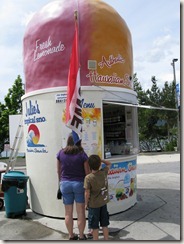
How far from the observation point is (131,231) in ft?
17.8

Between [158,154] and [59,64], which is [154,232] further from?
[158,154]

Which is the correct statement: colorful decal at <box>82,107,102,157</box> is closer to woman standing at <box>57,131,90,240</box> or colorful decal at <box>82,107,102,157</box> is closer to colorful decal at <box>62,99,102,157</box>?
colorful decal at <box>62,99,102,157</box>

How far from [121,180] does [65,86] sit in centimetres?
241

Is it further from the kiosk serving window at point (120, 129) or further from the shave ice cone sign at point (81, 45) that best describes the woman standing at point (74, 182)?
the kiosk serving window at point (120, 129)

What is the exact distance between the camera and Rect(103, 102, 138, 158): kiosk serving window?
746cm

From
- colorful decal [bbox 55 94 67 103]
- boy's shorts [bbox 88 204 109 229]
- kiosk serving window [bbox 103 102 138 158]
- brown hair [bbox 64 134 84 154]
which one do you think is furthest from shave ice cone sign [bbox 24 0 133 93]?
boy's shorts [bbox 88 204 109 229]

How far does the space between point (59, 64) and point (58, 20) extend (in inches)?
38.1

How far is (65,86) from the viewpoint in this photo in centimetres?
626

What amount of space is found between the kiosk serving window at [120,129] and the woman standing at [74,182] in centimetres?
201

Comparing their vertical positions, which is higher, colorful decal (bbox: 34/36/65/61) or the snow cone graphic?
colorful decal (bbox: 34/36/65/61)

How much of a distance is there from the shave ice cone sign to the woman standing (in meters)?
1.82

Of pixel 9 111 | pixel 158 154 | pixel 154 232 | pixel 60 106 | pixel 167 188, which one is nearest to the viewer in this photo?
pixel 154 232

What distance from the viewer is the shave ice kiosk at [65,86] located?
6.28 m

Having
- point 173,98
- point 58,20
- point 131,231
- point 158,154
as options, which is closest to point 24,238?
point 131,231
